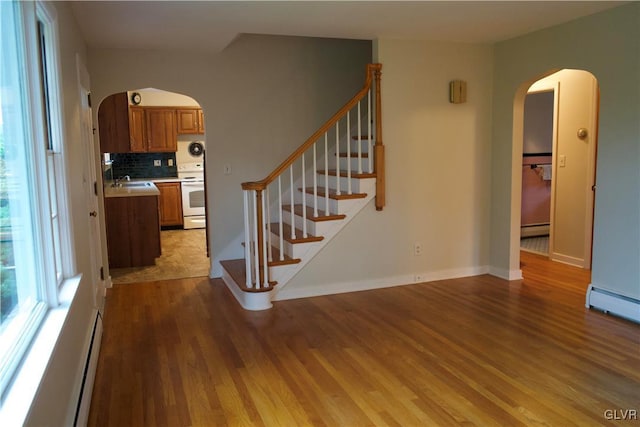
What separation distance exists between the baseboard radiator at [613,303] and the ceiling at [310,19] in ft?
7.26

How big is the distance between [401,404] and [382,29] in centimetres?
310

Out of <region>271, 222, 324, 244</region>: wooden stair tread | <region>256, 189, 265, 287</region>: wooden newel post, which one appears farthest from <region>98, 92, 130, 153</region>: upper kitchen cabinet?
<region>256, 189, 265, 287</region>: wooden newel post

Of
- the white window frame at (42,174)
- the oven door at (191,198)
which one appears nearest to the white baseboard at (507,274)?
the white window frame at (42,174)

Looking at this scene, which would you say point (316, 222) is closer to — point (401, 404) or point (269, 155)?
point (269, 155)

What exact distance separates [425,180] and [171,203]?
17.0 feet

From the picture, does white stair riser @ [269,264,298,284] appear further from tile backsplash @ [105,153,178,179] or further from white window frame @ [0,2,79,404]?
tile backsplash @ [105,153,178,179]

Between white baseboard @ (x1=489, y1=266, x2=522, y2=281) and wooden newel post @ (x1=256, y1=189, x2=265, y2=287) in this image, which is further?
white baseboard @ (x1=489, y1=266, x2=522, y2=281)

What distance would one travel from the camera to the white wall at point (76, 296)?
74.6 inches

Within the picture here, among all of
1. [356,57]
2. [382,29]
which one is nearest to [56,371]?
[382,29]

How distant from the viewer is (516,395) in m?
2.86

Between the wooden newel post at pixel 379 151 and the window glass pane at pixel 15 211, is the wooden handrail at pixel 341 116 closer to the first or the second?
the wooden newel post at pixel 379 151

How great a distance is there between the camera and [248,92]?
549cm

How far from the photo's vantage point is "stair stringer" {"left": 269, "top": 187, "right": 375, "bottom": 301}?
4676 mm

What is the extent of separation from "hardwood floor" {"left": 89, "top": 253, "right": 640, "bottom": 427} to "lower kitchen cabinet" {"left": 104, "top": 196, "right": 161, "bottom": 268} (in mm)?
1223
